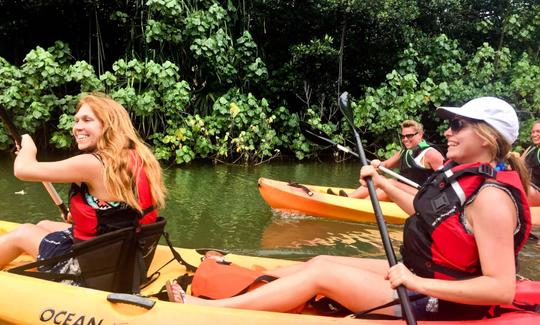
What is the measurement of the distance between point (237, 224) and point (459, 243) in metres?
3.63

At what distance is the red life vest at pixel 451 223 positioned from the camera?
5.81 feet

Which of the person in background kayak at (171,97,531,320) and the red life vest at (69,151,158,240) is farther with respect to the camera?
the red life vest at (69,151,158,240)

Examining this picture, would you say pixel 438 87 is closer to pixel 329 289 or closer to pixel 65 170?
pixel 329 289

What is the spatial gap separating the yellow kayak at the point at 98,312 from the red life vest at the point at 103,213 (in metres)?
0.28

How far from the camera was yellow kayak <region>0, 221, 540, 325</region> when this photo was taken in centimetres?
205

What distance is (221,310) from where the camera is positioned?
2102 mm

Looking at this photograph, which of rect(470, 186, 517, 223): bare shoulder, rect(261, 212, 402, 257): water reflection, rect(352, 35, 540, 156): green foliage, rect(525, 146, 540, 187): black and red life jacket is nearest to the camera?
rect(470, 186, 517, 223): bare shoulder

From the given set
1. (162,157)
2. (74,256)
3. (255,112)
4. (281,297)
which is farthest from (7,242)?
(255,112)

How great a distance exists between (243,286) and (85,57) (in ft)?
27.8

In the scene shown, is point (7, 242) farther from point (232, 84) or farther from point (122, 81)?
point (232, 84)

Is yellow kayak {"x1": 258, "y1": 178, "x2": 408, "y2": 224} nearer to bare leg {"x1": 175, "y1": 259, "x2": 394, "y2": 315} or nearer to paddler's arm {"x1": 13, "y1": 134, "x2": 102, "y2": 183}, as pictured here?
bare leg {"x1": 175, "y1": 259, "x2": 394, "y2": 315}

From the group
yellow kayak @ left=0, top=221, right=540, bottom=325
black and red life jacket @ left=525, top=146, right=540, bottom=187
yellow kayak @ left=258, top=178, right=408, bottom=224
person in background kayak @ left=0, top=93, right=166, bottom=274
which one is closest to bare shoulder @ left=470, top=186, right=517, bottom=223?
yellow kayak @ left=0, top=221, right=540, bottom=325

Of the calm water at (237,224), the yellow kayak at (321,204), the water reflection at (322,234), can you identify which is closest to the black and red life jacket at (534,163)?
the calm water at (237,224)

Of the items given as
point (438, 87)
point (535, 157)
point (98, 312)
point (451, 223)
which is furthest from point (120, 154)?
point (438, 87)
